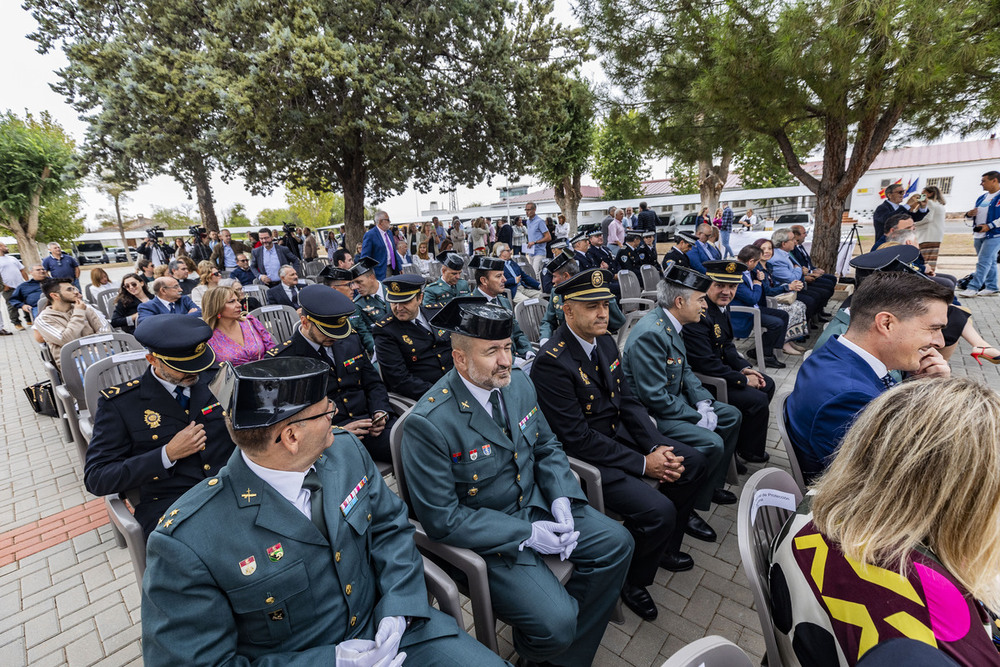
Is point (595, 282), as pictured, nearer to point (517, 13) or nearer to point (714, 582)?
point (714, 582)

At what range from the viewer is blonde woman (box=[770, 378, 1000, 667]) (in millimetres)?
1032

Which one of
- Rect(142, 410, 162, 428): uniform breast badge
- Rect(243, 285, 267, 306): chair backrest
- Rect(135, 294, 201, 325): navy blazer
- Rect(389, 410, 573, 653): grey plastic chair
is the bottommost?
Rect(389, 410, 573, 653): grey plastic chair

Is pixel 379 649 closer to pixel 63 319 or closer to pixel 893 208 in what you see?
pixel 63 319

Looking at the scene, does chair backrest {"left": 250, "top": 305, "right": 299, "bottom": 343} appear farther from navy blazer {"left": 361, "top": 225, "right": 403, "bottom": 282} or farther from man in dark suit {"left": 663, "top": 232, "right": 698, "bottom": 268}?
man in dark suit {"left": 663, "top": 232, "right": 698, "bottom": 268}

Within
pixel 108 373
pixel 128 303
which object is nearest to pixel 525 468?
pixel 108 373

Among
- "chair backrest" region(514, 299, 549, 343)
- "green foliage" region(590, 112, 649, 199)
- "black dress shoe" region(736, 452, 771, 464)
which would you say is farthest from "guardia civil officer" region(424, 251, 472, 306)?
"green foliage" region(590, 112, 649, 199)

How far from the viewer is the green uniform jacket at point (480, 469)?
6.42ft

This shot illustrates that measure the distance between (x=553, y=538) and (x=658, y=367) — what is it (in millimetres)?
1483

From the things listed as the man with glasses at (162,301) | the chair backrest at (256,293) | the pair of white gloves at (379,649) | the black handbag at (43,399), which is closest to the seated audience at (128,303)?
the man with glasses at (162,301)

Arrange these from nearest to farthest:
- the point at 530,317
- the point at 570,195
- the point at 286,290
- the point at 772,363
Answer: the point at 530,317 → the point at 772,363 → the point at 286,290 → the point at 570,195

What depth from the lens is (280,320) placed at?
18.2 feet

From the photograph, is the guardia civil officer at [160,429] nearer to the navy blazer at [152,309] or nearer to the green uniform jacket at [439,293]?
the navy blazer at [152,309]

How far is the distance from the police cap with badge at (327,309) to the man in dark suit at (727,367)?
8.53 feet

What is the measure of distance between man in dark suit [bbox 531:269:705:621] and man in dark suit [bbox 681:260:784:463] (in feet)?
3.44
